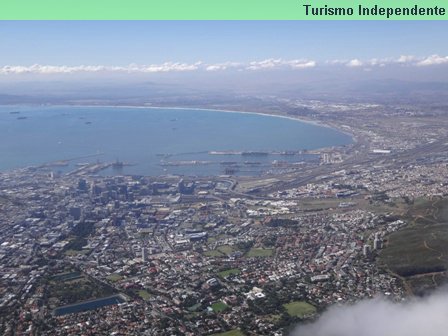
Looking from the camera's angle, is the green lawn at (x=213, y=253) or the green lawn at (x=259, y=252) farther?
the green lawn at (x=213, y=253)

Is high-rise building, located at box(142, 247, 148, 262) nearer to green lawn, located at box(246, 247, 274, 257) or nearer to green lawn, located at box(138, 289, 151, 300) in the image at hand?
green lawn, located at box(138, 289, 151, 300)

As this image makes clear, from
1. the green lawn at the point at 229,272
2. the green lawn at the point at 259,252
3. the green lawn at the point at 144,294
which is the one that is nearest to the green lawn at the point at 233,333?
the green lawn at the point at 144,294

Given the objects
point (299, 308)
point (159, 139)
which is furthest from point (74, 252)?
point (159, 139)

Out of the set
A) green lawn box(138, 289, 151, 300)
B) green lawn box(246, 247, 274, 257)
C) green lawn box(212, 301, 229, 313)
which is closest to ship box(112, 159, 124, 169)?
green lawn box(246, 247, 274, 257)

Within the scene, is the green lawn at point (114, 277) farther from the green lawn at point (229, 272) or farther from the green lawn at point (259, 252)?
the green lawn at point (259, 252)

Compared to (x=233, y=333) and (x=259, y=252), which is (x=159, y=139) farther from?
(x=233, y=333)

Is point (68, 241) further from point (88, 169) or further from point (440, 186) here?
point (440, 186)

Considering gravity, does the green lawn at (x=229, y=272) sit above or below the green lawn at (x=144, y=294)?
above

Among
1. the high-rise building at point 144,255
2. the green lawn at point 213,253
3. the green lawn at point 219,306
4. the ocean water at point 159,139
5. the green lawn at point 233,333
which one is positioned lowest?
the green lawn at point 233,333
